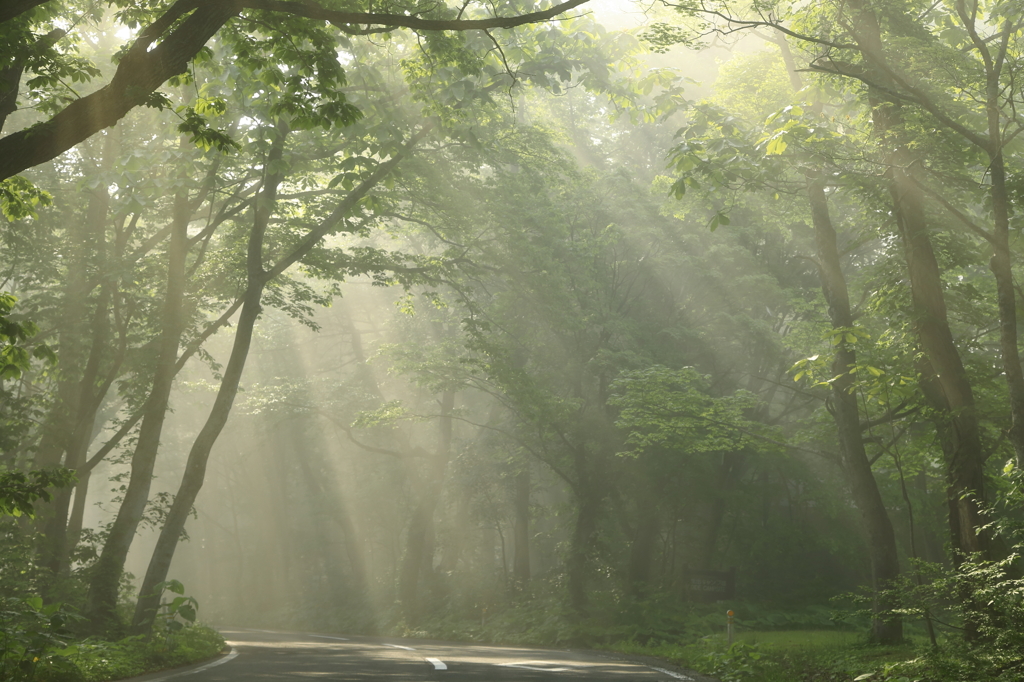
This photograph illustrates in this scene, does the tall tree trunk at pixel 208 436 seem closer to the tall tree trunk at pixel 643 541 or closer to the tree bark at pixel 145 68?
the tree bark at pixel 145 68

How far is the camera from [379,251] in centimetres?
2042

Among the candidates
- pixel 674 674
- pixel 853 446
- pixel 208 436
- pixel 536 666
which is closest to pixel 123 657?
pixel 208 436

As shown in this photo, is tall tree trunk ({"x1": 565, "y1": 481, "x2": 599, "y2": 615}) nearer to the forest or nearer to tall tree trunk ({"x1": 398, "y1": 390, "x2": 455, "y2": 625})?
the forest

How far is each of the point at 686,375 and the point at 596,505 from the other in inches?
297

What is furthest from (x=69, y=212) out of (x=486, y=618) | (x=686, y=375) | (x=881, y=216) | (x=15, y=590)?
(x=486, y=618)

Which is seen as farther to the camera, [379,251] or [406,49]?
[379,251]

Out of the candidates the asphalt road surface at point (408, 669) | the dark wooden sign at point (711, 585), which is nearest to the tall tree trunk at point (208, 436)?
the asphalt road surface at point (408, 669)

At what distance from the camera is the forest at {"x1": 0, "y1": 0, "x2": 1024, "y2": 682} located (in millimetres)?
9398

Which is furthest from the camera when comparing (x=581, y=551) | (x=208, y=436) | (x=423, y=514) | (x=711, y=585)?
(x=423, y=514)

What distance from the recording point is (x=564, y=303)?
2436cm

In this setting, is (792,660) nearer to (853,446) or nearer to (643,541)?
(853,446)

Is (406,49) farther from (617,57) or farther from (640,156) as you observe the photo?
(640,156)

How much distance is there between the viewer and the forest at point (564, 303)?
940cm

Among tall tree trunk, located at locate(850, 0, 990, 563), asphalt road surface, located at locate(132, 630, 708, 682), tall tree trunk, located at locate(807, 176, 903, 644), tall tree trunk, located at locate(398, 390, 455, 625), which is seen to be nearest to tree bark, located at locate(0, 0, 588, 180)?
asphalt road surface, located at locate(132, 630, 708, 682)
